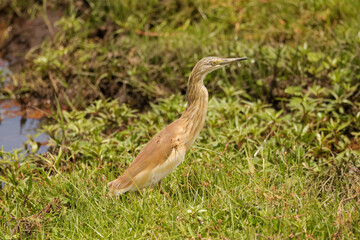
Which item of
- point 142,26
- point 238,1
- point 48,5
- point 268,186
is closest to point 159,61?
point 142,26

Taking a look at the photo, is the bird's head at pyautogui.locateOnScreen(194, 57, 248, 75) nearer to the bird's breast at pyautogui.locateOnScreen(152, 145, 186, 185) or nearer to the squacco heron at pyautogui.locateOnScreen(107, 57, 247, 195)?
the squacco heron at pyautogui.locateOnScreen(107, 57, 247, 195)

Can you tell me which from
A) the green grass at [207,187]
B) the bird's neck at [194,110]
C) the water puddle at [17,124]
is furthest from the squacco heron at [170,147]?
the water puddle at [17,124]

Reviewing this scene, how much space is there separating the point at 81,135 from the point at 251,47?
2268 mm

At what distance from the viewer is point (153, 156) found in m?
4.12

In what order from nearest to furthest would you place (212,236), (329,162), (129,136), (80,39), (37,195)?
(212,236) → (37,195) → (329,162) → (129,136) → (80,39)

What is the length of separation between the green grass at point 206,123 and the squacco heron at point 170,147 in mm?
128

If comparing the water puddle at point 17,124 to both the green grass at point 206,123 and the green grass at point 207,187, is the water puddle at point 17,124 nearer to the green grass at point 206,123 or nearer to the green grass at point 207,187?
the green grass at point 206,123

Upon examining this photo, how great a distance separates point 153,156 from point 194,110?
441 millimetres

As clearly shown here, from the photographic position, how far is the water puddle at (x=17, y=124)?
241 inches

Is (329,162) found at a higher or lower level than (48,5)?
lower

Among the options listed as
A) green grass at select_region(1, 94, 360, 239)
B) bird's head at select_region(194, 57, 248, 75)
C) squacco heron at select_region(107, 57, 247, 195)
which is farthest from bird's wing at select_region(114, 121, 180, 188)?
bird's head at select_region(194, 57, 248, 75)

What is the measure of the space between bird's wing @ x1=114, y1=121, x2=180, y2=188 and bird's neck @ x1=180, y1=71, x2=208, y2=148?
10cm

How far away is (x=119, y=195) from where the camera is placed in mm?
4148

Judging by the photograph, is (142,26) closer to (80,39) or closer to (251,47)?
(80,39)
